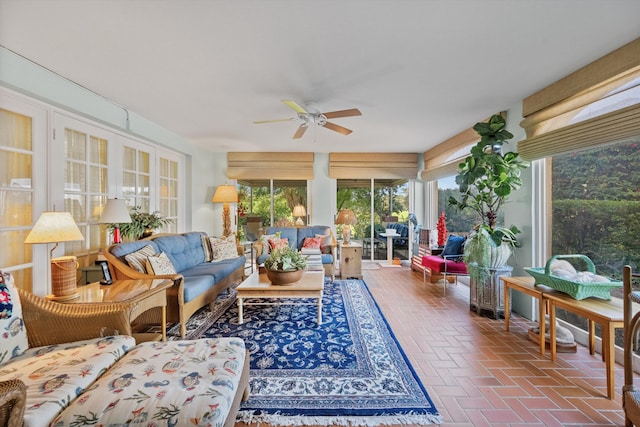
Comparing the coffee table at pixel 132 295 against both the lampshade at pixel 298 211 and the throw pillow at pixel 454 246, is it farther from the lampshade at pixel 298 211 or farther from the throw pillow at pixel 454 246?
the throw pillow at pixel 454 246

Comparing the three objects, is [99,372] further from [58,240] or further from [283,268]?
[283,268]

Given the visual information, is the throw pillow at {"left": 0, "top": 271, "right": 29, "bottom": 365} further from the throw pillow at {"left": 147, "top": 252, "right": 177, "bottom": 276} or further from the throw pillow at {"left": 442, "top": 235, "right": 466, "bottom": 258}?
the throw pillow at {"left": 442, "top": 235, "right": 466, "bottom": 258}

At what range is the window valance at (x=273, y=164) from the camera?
223 inches

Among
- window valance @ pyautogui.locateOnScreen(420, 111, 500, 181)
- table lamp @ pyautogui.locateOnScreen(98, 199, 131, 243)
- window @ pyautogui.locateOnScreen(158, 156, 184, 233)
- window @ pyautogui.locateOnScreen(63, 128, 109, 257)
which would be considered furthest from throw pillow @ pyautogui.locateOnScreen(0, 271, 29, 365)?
window valance @ pyautogui.locateOnScreen(420, 111, 500, 181)

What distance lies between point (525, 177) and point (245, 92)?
10.6 ft

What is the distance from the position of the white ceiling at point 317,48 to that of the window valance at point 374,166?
2433 mm

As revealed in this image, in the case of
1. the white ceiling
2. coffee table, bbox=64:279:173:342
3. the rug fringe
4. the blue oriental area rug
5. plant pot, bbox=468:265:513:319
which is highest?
the white ceiling

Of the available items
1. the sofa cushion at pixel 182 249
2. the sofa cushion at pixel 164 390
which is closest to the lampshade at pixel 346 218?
the sofa cushion at pixel 182 249

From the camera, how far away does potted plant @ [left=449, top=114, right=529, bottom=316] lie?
289 cm

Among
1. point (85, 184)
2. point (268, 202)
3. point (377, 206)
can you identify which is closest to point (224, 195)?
point (268, 202)

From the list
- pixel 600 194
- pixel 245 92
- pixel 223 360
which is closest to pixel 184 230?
pixel 245 92

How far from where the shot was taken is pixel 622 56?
79.2 inches

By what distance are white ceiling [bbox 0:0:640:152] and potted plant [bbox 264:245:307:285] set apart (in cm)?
174

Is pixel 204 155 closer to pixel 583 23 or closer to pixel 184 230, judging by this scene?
pixel 184 230
